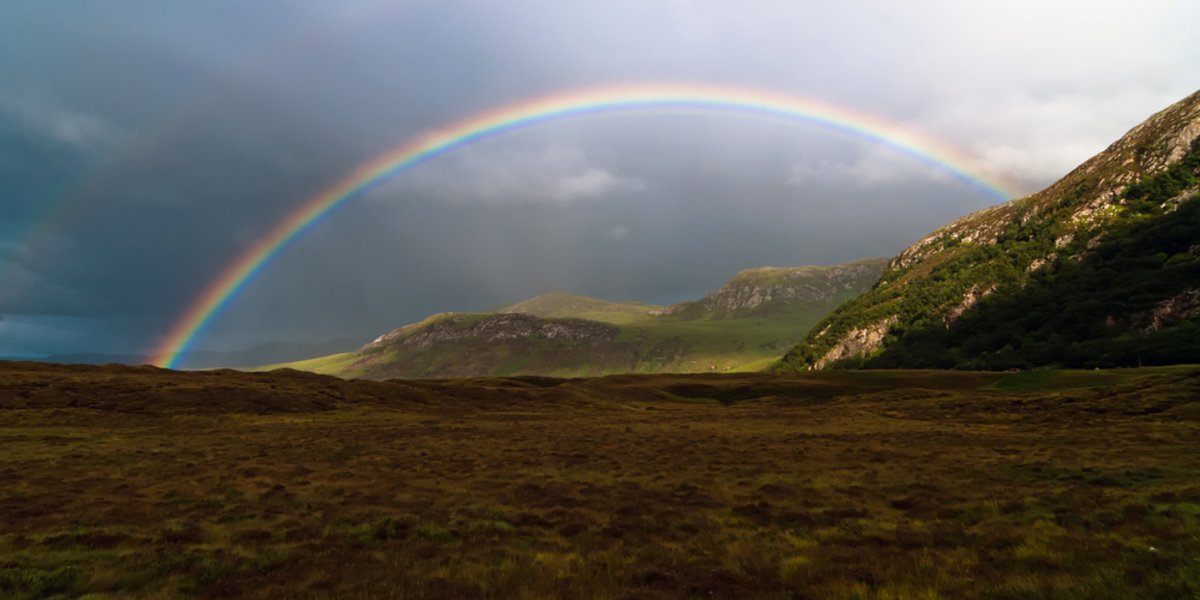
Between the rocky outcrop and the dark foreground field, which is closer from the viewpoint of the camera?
the dark foreground field

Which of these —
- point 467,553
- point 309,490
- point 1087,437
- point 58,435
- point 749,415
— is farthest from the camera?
point 749,415

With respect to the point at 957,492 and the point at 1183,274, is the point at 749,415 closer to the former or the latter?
the point at 957,492

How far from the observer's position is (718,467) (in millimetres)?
32094

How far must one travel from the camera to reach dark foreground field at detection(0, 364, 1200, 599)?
40.2 feet

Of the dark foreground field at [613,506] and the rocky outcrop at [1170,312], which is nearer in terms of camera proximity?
the dark foreground field at [613,506]

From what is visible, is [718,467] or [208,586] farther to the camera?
[718,467]

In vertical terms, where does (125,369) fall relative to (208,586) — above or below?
above

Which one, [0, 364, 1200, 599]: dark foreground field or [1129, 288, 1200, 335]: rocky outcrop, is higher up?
[1129, 288, 1200, 335]: rocky outcrop

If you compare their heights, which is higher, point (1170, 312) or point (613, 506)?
point (1170, 312)

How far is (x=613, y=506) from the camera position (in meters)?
22.2

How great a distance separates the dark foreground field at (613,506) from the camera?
40.2ft

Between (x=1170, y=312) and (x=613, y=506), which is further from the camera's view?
(x=1170, y=312)

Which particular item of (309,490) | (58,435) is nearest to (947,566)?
(309,490)

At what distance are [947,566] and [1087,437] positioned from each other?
36.1m
